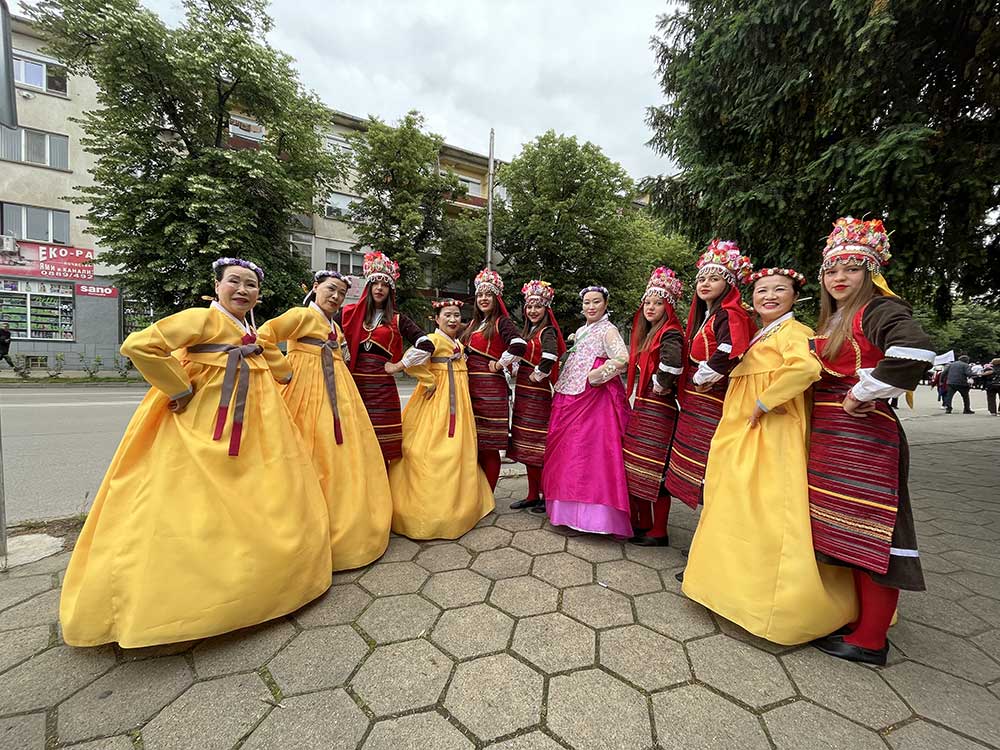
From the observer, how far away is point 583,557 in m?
3.09

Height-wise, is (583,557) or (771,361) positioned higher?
(771,361)

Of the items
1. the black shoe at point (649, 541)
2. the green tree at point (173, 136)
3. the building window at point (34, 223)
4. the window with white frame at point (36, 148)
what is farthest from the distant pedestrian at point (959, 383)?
the window with white frame at point (36, 148)

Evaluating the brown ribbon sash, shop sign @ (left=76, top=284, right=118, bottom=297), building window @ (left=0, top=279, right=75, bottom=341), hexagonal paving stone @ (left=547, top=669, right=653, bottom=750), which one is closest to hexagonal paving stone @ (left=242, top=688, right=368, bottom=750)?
hexagonal paving stone @ (left=547, top=669, right=653, bottom=750)

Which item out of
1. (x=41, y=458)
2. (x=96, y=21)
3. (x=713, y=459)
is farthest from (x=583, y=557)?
(x=96, y=21)

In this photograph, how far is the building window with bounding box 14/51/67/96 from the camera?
55.6 ft

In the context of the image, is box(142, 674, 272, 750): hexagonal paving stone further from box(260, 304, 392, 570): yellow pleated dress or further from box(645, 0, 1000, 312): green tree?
box(645, 0, 1000, 312): green tree

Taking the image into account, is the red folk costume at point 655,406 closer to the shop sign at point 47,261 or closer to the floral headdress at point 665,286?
the floral headdress at point 665,286

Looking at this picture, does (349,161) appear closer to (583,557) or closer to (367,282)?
(367,282)

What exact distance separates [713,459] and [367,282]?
2.77m

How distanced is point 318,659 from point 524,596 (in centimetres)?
110

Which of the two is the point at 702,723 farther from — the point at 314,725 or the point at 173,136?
the point at 173,136

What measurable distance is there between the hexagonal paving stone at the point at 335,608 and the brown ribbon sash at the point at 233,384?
0.92m

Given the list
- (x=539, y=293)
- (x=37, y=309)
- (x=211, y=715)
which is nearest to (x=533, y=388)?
(x=539, y=293)

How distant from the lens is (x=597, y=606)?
2484mm
